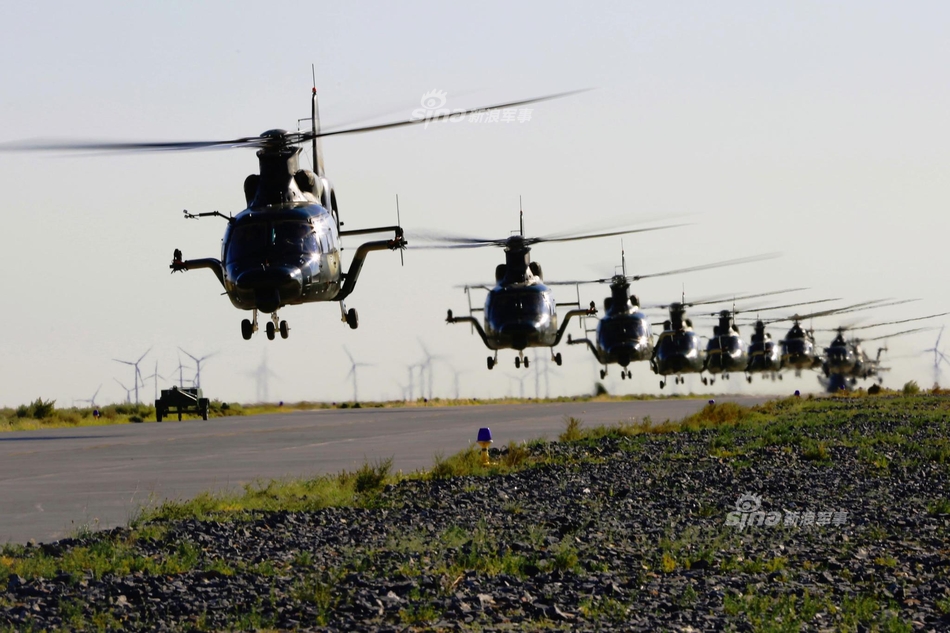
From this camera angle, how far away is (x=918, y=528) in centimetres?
1667

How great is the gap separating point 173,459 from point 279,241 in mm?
6051

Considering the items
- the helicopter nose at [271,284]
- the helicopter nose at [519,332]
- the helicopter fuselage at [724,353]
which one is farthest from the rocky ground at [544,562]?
the helicopter fuselage at [724,353]

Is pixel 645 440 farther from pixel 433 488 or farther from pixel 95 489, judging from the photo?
pixel 95 489

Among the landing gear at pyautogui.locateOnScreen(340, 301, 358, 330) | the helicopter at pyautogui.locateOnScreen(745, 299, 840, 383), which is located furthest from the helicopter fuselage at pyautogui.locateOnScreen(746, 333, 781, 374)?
the landing gear at pyautogui.locateOnScreen(340, 301, 358, 330)

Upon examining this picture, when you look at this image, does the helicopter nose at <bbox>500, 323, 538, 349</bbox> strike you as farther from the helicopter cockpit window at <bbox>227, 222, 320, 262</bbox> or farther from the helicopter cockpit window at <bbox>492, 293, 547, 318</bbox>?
the helicopter cockpit window at <bbox>227, 222, 320, 262</bbox>

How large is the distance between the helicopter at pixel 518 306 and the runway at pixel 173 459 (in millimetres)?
3361

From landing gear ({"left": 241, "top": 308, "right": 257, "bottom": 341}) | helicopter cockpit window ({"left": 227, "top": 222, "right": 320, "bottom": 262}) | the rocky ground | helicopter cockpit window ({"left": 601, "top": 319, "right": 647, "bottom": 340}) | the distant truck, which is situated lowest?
the rocky ground

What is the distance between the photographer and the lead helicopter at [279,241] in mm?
29297

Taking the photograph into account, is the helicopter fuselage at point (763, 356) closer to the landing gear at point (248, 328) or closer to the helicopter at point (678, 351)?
the helicopter at point (678, 351)

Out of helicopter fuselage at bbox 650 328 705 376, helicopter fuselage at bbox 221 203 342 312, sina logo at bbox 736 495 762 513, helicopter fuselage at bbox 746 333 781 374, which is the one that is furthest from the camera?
helicopter fuselage at bbox 746 333 781 374

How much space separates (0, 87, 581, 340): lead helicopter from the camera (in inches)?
A: 1153

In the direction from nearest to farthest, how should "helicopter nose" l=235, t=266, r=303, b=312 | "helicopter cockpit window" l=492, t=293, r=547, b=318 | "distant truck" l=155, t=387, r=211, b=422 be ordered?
"helicopter nose" l=235, t=266, r=303, b=312
"helicopter cockpit window" l=492, t=293, r=547, b=318
"distant truck" l=155, t=387, r=211, b=422

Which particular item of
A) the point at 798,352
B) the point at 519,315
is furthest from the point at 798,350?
the point at 519,315

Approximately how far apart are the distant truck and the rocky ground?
4009 cm
